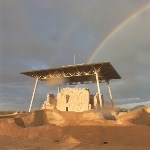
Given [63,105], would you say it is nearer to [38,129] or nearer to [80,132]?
[38,129]

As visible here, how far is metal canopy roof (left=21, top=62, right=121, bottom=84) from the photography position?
133 ft

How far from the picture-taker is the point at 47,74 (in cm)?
4728

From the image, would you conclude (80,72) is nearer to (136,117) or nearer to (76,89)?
(76,89)

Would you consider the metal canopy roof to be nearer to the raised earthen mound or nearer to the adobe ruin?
the adobe ruin

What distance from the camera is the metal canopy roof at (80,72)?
40.6m

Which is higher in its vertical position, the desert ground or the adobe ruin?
the adobe ruin

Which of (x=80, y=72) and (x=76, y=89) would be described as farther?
(x=80, y=72)

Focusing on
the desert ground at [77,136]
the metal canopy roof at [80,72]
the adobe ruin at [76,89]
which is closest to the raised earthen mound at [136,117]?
the desert ground at [77,136]

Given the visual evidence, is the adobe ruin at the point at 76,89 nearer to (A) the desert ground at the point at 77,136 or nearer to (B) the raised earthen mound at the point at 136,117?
(B) the raised earthen mound at the point at 136,117

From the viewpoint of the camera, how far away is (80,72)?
43719 mm

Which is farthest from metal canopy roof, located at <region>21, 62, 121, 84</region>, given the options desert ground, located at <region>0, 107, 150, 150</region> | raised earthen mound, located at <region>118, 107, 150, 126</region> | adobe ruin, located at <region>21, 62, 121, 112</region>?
desert ground, located at <region>0, 107, 150, 150</region>

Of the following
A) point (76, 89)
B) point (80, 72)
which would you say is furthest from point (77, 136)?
point (80, 72)

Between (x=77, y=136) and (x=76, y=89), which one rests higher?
(x=76, y=89)

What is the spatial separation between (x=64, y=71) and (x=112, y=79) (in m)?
10.4
